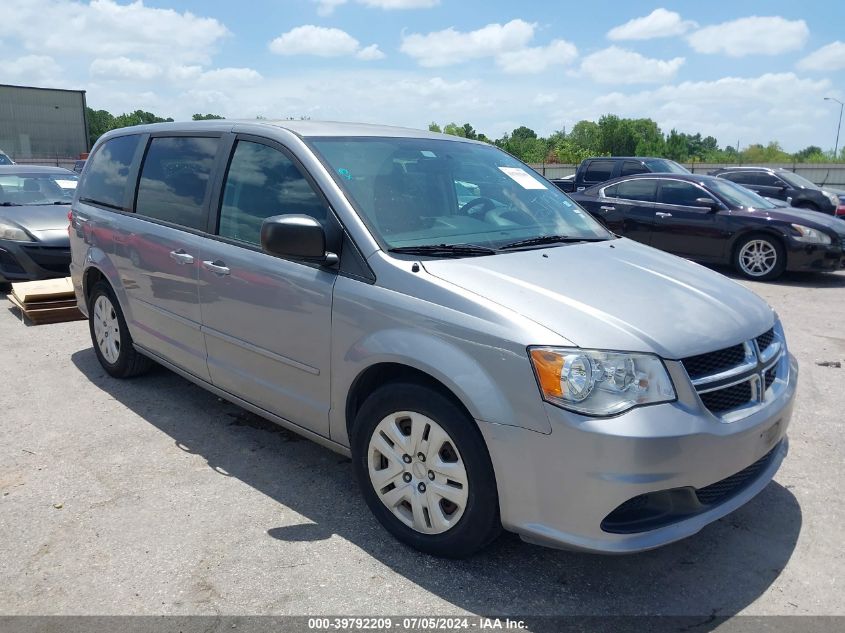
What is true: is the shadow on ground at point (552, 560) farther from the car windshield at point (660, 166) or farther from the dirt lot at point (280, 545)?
the car windshield at point (660, 166)

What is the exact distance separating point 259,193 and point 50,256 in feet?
18.2

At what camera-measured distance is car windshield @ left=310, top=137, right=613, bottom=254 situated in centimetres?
334

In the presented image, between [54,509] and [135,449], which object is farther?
[135,449]

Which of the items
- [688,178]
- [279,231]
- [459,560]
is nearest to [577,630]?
[459,560]

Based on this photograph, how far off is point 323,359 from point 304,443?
1.13 metres

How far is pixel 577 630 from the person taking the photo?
2555 mm

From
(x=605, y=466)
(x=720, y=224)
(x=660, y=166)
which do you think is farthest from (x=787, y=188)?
(x=605, y=466)

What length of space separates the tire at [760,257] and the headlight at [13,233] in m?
9.34

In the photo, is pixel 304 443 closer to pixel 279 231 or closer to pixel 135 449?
pixel 135 449

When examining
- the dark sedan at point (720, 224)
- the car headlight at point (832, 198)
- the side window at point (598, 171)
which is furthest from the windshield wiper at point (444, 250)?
the car headlight at point (832, 198)

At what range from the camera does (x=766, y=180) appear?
53.7 ft

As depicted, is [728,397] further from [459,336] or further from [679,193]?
[679,193]

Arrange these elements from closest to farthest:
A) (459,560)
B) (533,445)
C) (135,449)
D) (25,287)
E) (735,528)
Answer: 1. (533,445)
2. (459,560)
3. (735,528)
4. (135,449)
5. (25,287)

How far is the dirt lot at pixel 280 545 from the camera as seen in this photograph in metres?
2.74
